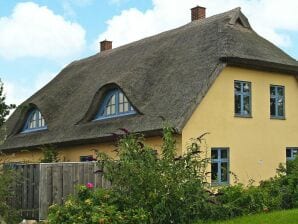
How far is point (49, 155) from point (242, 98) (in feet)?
29.9

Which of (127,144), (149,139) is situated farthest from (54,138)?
(127,144)

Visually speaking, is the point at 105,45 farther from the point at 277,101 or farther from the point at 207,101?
the point at 207,101

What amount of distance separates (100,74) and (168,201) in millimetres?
16449

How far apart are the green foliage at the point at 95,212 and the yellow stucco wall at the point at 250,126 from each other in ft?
22.8

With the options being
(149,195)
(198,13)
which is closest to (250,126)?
(198,13)

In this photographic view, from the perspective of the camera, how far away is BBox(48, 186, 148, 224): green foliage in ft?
39.2

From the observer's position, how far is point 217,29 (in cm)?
2281

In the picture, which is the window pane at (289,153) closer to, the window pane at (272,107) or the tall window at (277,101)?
the tall window at (277,101)

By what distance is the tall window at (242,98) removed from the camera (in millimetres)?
21297

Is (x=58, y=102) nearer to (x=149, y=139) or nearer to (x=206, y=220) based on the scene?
(x=149, y=139)

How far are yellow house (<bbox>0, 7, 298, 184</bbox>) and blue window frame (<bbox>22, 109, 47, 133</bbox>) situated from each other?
1042mm

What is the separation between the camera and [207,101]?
65.8 feet

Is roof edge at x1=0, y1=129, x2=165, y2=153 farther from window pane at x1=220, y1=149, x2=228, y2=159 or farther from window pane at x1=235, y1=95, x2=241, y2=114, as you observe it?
window pane at x1=235, y1=95, x2=241, y2=114

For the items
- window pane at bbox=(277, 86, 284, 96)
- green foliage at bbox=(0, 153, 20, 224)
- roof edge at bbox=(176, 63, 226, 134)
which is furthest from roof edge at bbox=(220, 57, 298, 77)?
green foliage at bbox=(0, 153, 20, 224)
